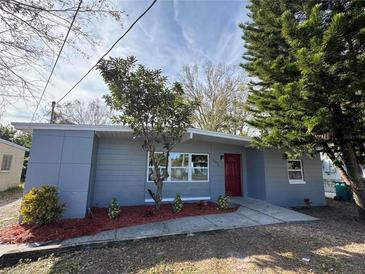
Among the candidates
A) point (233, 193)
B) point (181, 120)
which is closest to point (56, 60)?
point (181, 120)

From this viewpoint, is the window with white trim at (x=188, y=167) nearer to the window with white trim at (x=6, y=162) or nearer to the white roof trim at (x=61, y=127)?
the white roof trim at (x=61, y=127)

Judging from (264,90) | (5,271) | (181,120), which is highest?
(264,90)

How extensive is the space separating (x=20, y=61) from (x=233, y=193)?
32.0 feet

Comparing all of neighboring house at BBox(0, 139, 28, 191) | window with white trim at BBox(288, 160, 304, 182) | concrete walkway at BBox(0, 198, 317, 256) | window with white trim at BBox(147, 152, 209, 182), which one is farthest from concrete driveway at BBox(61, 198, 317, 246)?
neighboring house at BBox(0, 139, 28, 191)

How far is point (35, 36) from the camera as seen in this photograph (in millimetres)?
4145

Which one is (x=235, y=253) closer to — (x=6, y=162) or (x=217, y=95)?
(x=217, y=95)

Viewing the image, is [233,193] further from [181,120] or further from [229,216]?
[181,120]

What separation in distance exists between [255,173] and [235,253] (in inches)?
243

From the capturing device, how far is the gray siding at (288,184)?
946 cm

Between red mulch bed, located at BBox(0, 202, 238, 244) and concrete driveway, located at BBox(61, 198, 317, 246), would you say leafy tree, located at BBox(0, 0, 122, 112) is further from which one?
concrete driveway, located at BBox(61, 198, 317, 246)

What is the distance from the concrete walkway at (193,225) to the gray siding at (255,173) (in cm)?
146

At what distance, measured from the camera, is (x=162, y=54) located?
6875 millimetres

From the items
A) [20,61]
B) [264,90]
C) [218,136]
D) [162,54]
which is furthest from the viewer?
[218,136]

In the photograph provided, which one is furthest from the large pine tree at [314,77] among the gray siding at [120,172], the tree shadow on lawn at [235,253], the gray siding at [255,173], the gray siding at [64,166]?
the gray siding at [64,166]
